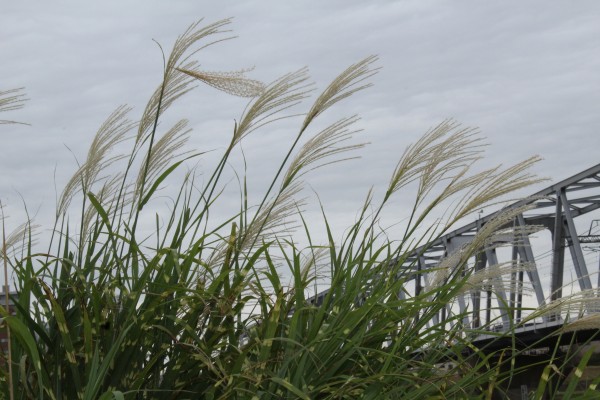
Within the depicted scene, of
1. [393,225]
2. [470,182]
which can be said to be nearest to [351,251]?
[393,225]

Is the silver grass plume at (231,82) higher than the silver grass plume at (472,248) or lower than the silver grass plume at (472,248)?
higher

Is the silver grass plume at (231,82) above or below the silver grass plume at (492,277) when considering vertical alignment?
above

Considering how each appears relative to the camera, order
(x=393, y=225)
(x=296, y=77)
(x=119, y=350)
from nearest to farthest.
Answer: (x=119, y=350)
(x=296, y=77)
(x=393, y=225)

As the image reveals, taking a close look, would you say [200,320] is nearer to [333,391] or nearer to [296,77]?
[333,391]

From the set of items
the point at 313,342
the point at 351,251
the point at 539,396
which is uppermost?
the point at 351,251

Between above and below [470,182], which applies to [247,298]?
below

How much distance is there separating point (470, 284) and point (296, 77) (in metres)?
0.92

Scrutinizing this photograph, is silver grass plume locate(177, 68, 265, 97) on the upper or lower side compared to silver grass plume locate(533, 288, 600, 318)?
upper

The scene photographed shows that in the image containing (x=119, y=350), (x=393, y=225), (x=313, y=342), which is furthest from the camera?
(x=393, y=225)

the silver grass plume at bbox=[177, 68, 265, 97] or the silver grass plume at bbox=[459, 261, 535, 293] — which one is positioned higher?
the silver grass plume at bbox=[177, 68, 265, 97]

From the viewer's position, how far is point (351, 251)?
3.36m

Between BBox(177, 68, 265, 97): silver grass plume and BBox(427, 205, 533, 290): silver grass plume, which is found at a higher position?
BBox(177, 68, 265, 97): silver grass plume

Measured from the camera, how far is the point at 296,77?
3.21 meters

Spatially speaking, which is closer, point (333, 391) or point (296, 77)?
point (333, 391)
